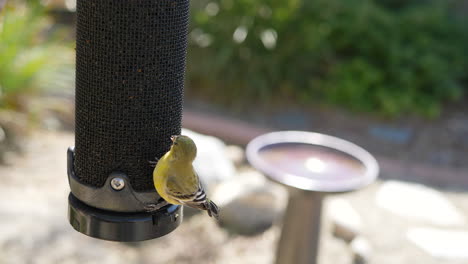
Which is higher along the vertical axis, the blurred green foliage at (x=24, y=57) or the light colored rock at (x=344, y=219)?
the blurred green foliage at (x=24, y=57)

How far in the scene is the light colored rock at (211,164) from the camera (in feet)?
17.5

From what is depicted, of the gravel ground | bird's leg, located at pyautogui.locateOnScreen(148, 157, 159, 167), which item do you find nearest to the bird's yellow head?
bird's leg, located at pyautogui.locateOnScreen(148, 157, 159, 167)

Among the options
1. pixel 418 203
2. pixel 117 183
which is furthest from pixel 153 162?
pixel 418 203

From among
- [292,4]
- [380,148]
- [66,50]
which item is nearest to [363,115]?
[380,148]

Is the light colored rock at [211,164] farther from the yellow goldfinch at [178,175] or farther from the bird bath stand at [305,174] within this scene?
the yellow goldfinch at [178,175]

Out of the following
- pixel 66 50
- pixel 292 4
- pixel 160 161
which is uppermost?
pixel 160 161

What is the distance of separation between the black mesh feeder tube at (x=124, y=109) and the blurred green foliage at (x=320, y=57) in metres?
5.19

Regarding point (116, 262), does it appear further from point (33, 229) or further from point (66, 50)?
point (66, 50)

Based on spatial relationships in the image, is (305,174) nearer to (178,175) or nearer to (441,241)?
(441,241)

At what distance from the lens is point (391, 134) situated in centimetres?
718

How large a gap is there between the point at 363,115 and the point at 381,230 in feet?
7.98

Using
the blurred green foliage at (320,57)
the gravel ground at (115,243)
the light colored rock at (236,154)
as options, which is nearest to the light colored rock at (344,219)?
the gravel ground at (115,243)

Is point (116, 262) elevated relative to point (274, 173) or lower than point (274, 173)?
lower

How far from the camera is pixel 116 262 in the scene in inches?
170
